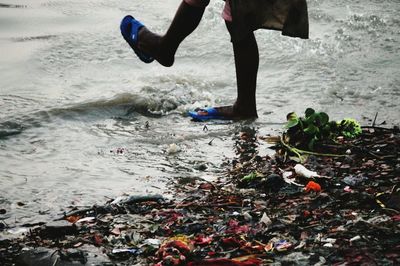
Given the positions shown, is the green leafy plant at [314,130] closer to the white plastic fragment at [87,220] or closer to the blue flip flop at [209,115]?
the blue flip flop at [209,115]

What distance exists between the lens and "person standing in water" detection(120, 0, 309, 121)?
11.7 ft

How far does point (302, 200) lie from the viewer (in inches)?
107

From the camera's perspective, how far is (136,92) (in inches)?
189

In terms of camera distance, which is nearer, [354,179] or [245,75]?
[354,179]

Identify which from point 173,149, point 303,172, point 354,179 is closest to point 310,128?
point 303,172

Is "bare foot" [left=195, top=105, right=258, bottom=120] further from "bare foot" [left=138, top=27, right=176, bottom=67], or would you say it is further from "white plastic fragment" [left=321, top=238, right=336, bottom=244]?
"white plastic fragment" [left=321, top=238, right=336, bottom=244]

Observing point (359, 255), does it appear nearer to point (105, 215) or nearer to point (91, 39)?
point (105, 215)

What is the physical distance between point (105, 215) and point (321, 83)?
9.06 feet

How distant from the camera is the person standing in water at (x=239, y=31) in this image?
11.7 ft

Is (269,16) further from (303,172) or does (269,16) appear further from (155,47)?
(303,172)

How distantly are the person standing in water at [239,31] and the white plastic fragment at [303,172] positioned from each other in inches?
37.8

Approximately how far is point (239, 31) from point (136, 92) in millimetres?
1482

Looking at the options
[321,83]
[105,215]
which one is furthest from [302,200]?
[321,83]

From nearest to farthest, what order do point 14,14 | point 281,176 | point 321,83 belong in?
point 281,176, point 321,83, point 14,14
